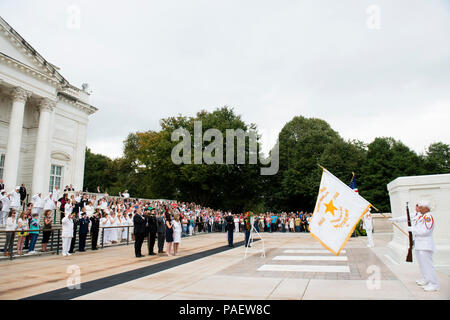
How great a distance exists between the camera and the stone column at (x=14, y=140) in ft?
71.3

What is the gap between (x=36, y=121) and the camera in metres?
26.5

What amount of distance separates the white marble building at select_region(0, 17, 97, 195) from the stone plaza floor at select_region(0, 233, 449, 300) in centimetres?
1537

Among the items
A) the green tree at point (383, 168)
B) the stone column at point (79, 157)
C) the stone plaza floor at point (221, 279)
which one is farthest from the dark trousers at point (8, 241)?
the green tree at point (383, 168)

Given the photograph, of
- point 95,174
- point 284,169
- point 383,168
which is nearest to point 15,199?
point 284,169

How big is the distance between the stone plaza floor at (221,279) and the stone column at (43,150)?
48.4ft

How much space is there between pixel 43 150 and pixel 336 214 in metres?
24.7

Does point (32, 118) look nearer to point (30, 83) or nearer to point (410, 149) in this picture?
point (30, 83)

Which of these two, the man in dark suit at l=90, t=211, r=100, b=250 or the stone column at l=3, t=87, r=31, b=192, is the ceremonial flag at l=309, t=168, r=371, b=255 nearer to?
the man in dark suit at l=90, t=211, r=100, b=250

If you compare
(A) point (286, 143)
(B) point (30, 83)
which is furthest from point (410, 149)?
(B) point (30, 83)

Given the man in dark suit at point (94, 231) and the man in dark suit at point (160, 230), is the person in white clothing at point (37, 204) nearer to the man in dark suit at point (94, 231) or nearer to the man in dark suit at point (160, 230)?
the man in dark suit at point (94, 231)

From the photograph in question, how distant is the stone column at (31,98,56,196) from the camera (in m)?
24.0

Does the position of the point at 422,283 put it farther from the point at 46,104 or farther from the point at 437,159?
the point at 437,159

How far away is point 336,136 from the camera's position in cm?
4844
